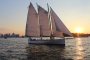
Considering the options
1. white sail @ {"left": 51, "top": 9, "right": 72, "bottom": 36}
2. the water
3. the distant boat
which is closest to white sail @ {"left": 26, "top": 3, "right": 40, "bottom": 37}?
the distant boat

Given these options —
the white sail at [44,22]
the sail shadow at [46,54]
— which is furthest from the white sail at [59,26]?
the sail shadow at [46,54]

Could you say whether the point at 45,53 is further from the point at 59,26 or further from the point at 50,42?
the point at 50,42

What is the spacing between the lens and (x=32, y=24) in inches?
3723

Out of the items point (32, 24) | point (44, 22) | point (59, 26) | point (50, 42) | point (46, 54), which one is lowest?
point (46, 54)

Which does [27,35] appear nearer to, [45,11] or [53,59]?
[45,11]

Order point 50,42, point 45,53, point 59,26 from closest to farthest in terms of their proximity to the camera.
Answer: point 45,53 < point 59,26 < point 50,42

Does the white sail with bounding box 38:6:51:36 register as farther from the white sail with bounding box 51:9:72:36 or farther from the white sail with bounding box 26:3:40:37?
the white sail with bounding box 51:9:72:36

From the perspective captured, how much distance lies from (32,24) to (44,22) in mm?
6207

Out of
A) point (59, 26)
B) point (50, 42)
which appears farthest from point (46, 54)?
point (50, 42)

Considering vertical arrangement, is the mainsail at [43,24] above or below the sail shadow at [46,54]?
above

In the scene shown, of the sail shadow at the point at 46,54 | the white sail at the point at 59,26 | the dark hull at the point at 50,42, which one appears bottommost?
the sail shadow at the point at 46,54

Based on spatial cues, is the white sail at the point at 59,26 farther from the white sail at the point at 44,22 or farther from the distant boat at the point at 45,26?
the white sail at the point at 44,22

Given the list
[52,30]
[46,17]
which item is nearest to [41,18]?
[46,17]

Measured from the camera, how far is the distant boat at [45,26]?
265 ft
